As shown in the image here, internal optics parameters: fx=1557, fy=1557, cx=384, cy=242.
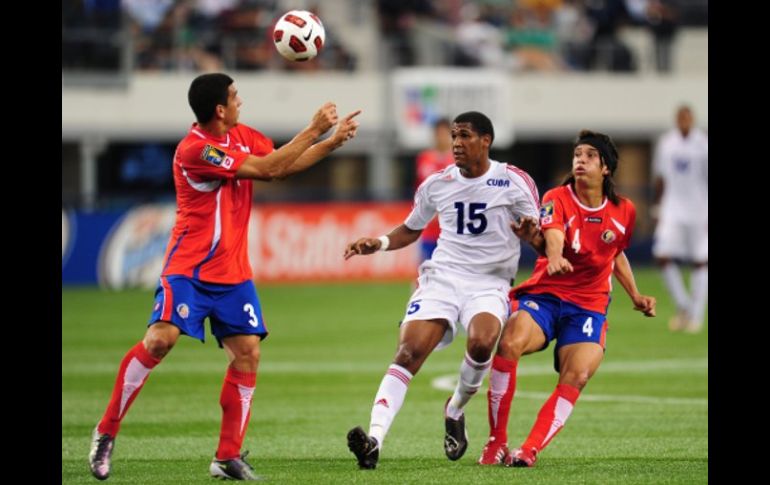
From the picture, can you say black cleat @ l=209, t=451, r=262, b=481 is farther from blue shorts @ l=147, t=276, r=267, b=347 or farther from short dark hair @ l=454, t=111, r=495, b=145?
short dark hair @ l=454, t=111, r=495, b=145

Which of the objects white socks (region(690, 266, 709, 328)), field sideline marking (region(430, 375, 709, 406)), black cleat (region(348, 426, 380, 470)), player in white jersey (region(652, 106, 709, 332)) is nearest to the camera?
black cleat (region(348, 426, 380, 470))

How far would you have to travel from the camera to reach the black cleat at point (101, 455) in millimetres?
9320

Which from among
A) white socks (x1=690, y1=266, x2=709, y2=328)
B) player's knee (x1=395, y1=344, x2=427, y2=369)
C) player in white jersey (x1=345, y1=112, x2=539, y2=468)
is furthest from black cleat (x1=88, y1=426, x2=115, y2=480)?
white socks (x1=690, y1=266, x2=709, y2=328)

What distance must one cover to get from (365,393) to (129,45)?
20.0 meters

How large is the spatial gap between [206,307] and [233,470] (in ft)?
3.31

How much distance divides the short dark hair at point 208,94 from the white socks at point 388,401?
6.61ft

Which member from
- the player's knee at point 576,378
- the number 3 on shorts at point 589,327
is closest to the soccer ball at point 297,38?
the number 3 on shorts at point 589,327

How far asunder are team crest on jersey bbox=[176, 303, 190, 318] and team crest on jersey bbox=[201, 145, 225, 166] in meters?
0.89

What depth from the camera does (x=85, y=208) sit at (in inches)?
1146

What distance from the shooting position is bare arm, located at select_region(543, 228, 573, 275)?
966cm

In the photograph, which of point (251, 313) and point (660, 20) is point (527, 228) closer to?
point (251, 313)

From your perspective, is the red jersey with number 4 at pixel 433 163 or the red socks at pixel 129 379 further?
the red jersey with number 4 at pixel 433 163

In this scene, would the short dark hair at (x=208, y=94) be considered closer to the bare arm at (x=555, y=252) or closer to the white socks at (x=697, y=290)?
the bare arm at (x=555, y=252)
